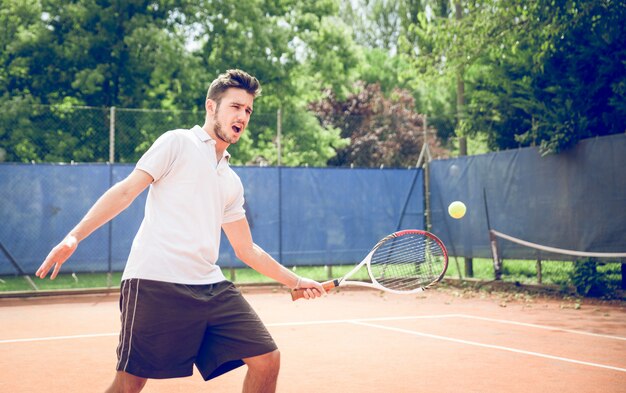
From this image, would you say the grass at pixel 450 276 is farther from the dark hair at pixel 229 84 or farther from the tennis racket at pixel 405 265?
the dark hair at pixel 229 84

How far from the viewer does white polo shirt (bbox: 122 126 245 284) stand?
3.18 metres

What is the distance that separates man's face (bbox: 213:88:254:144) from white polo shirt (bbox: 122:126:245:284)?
5.3 inches

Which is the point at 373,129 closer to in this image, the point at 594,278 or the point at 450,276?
the point at 450,276

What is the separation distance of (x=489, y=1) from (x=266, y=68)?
8.61 m

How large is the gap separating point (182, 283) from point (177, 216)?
29cm

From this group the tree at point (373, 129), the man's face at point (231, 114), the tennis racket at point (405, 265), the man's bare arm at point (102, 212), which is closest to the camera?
the man's bare arm at point (102, 212)

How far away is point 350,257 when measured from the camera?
12.5 metres

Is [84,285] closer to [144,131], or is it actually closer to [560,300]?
[144,131]

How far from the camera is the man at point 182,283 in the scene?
3.15 meters

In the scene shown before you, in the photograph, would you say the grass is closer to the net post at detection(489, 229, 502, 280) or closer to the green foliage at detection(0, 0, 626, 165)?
the net post at detection(489, 229, 502, 280)

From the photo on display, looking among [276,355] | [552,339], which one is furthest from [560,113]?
[276,355]

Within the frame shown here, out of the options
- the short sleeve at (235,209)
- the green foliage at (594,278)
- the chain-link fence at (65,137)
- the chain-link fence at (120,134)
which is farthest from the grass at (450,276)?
the short sleeve at (235,209)

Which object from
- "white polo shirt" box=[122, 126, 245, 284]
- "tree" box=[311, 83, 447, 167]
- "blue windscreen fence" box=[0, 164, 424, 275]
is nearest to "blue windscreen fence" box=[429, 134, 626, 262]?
"blue windscreen fence" box=[0, 164, 424, 275]

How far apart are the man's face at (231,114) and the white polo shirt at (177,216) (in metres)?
0.13
